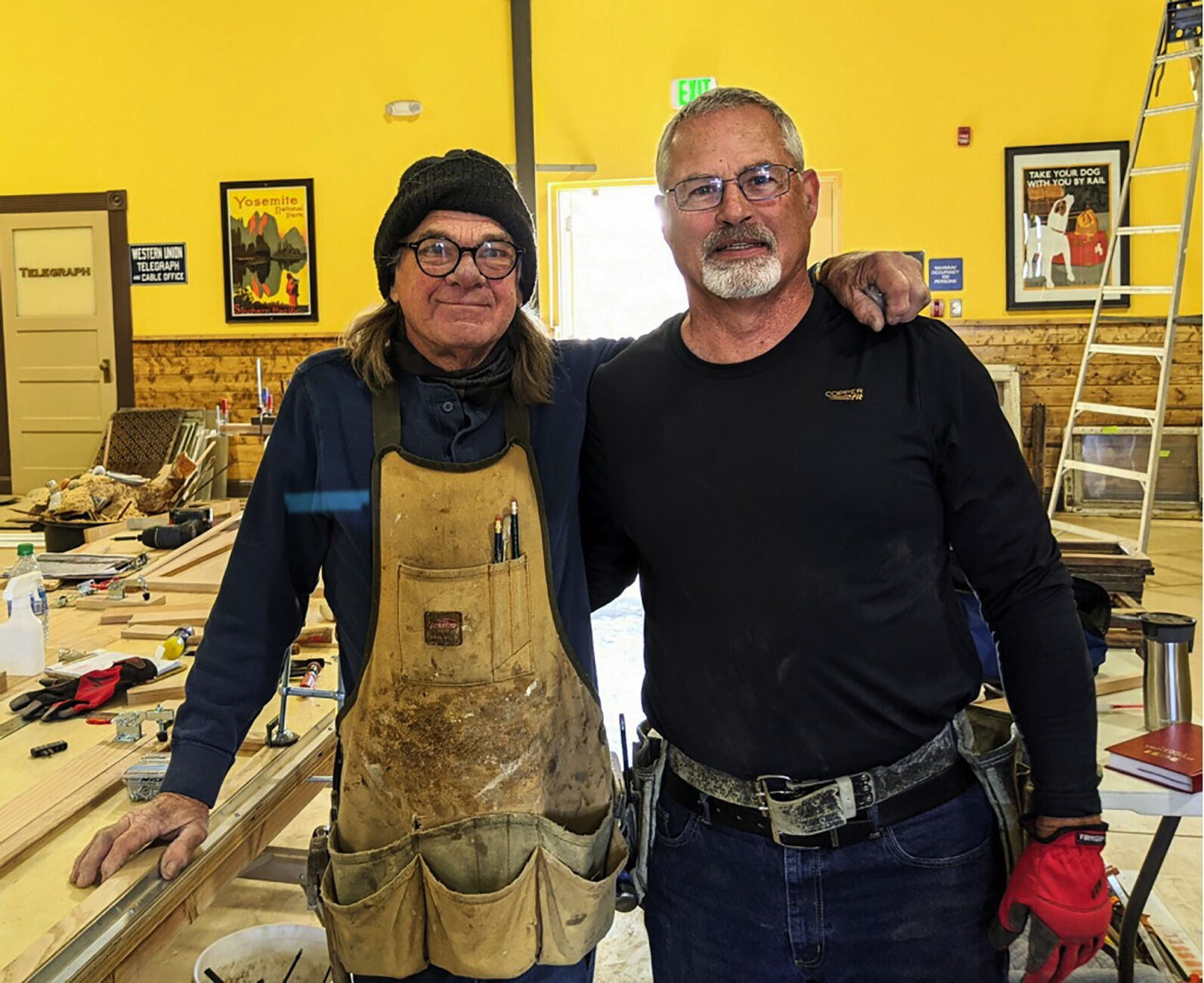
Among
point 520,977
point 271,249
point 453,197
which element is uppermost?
point 271,249

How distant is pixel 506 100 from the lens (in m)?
8.13

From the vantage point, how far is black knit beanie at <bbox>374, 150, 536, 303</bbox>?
155cm

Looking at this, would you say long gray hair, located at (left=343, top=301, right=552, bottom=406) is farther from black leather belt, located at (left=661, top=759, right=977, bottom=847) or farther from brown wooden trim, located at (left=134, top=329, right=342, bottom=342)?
brown wooden trim, located at (left=134, top=329, right=342, bottom=342)

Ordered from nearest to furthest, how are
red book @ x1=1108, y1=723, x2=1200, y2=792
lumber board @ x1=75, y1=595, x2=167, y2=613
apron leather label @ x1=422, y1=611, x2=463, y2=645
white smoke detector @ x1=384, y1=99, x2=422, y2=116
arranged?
1. apron leather label @ x1=422, y1=611, x2=463, y2=645
2. red book @ x1=1108, y1=723, x2=1200, y2=792
3. lumber board @ x1=75, y1=595, x2=167, y2=613
4. white smoke detector @ x1=384, y1=99, x2=422, y2=116

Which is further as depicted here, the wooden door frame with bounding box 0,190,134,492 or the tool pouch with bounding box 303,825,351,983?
the wooden door frame with bounding box 0,190,134,492

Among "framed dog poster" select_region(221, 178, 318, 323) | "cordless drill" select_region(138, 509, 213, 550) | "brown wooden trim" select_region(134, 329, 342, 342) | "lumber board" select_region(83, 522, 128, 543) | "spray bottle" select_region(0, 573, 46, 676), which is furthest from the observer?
"brown wooden trim" select_region(134, 329, 342, 342)

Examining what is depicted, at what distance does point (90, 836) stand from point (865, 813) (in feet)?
4.03

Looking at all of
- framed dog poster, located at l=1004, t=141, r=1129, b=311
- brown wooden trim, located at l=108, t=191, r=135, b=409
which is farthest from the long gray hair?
brown wooden trim, located at l=108, t=191, r=135, b=409

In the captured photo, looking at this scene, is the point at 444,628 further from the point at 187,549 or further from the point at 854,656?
the point at 187,549

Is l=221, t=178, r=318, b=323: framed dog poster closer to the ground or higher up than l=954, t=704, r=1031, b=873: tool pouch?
higher up

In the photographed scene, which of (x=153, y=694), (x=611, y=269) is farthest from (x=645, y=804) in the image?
(x=611, y=269)

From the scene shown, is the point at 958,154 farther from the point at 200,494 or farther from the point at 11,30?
the point at 11,30

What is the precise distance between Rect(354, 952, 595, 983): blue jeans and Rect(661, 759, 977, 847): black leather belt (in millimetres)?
322

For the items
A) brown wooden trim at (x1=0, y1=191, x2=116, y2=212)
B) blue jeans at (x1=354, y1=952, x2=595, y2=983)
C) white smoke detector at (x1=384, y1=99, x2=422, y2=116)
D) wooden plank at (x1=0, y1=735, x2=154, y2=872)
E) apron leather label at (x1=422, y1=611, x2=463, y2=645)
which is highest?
white smoke detector at (x1=384, y1=99, x2=422, y2=116)
